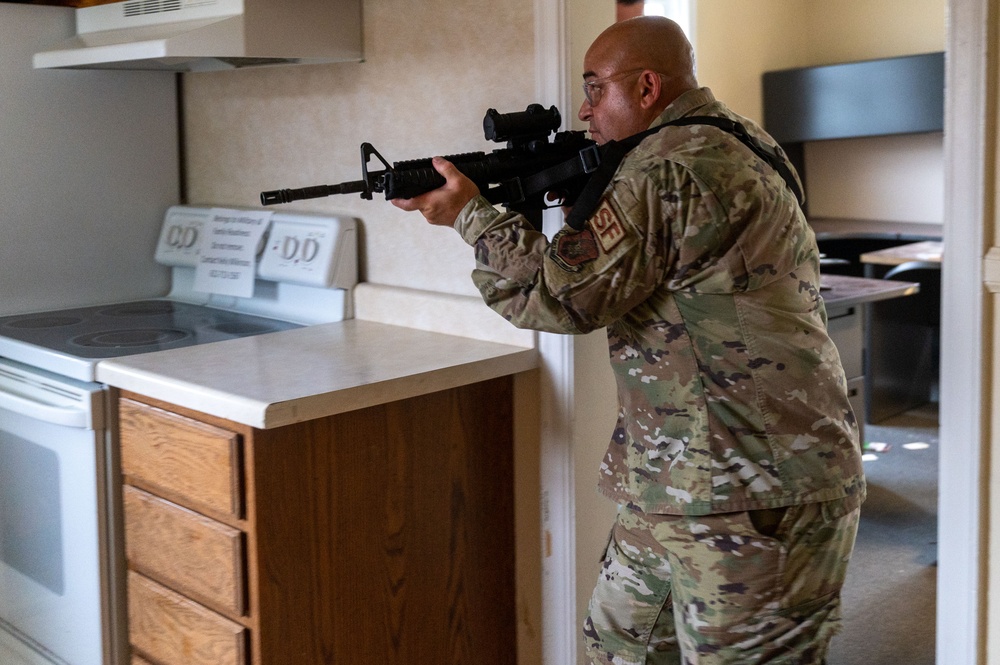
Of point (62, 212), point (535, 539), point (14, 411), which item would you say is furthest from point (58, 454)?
point (535, 539)

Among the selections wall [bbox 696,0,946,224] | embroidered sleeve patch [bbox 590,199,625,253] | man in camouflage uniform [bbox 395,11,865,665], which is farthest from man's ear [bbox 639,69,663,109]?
wall [bbox 696,0,946,224]

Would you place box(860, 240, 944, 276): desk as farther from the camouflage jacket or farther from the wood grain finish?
the camouflage jacket

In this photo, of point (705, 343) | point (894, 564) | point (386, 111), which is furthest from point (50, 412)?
point (894, 564)

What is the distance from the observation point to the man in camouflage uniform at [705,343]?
55.4 inches

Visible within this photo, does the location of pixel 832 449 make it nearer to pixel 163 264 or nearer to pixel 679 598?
pixel 679 598

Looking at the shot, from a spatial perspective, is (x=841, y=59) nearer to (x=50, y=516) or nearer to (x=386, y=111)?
(x=386, y=111)

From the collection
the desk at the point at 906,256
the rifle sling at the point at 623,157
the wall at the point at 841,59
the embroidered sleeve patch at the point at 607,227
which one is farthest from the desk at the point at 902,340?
the embroidered sleeve patch at the point at 607,227

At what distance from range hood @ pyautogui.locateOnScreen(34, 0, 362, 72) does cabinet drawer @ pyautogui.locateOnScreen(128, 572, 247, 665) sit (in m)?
1.05

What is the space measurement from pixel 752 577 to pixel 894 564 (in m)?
2.01

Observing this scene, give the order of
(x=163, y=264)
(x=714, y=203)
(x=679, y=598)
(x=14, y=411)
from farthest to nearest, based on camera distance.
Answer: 1. (x=163, y=264)
2. (x=14, y=411)
3. (x=679, y=598)
4. (x=714, y=203)

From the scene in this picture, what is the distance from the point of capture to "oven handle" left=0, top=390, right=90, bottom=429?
197 cm

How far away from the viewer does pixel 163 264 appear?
2.81m

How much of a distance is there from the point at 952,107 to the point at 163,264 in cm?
199

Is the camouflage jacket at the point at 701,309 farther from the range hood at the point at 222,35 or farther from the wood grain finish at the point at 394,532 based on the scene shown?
the range hood at the point at 222,35
